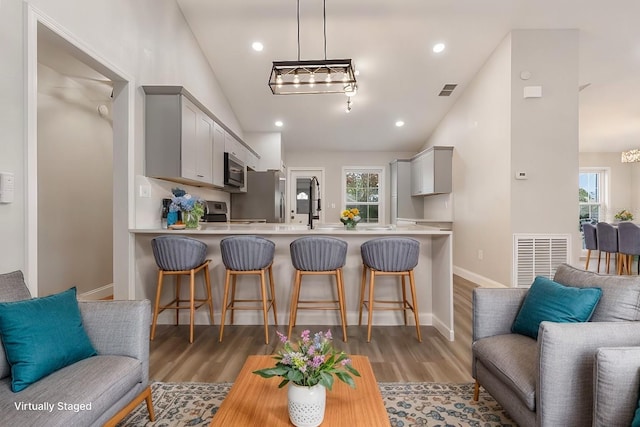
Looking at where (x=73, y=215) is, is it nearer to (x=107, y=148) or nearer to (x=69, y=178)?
(x=69, y=178)

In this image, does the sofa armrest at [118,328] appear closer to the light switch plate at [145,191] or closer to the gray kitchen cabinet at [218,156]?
the light switch plate at [145,191]

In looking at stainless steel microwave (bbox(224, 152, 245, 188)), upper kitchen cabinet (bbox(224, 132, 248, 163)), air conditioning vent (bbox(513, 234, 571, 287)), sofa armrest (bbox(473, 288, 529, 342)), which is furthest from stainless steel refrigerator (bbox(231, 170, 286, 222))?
sofa armrest (bbox(473, 288, 529, 342))

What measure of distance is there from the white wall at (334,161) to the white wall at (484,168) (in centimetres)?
221

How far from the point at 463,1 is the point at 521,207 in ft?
8.12

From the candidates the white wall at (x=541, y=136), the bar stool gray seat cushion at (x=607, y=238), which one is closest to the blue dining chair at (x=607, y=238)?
the bar stool gray seat cushion at (x=607, y=238)

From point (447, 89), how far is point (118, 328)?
5.52 meters

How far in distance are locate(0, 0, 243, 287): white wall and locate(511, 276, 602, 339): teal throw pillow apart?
9.18 feet

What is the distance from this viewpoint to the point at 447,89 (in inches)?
212

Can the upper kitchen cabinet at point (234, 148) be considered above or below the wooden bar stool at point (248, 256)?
above

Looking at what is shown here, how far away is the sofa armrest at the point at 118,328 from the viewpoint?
61.3 inches

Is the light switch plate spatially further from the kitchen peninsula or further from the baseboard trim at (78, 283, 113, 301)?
the baseboard trim at (78, 283, 113, 301)

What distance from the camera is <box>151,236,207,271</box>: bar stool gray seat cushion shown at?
106 inches

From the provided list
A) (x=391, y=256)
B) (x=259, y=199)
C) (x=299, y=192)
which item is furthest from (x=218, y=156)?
(x=299, y=192)

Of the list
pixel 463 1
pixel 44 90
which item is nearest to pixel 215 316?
pixel 44 90
